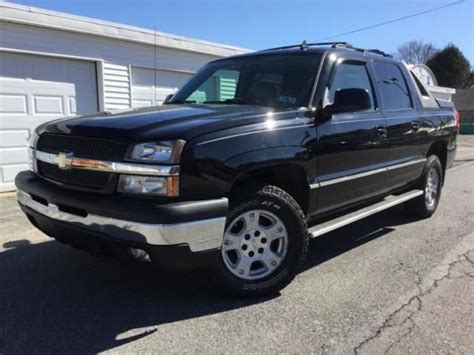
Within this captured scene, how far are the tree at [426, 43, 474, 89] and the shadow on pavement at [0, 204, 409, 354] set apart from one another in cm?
6090

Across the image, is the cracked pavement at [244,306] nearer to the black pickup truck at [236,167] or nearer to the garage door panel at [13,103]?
the black pickup truck at [236,167]

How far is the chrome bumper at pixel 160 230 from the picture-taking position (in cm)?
298

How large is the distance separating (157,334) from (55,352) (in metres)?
0.63

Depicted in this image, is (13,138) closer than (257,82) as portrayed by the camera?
No

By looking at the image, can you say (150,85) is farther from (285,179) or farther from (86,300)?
(86,300)

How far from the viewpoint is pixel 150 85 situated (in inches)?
421

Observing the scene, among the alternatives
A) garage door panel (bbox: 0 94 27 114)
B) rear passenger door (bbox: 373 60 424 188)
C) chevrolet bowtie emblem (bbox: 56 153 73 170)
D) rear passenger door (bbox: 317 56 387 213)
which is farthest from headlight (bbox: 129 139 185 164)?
garage door panel (bbox: 0 94 27 114)

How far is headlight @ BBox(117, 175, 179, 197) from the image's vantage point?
305 cm

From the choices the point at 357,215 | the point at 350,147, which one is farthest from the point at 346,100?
the point at 357,215

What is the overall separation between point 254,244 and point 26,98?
632cm

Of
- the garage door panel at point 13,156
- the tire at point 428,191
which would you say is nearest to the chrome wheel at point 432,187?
A: the tire at point 428,191

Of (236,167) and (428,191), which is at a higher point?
(236,167)

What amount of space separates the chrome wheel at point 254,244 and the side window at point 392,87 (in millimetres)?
2196

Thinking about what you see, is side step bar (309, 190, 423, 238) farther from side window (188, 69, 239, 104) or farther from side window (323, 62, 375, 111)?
side window (188, 69, 239, 104)
